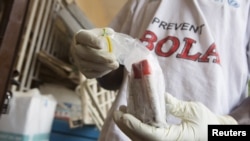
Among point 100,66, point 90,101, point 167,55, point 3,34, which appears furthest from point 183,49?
point 90,101

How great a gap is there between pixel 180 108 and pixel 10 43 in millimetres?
502

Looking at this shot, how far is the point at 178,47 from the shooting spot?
0.57m

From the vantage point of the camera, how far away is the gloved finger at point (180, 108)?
422mm

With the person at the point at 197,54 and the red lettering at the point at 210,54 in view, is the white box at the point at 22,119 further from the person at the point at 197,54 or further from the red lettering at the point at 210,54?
the red lettering at the point at 210,54

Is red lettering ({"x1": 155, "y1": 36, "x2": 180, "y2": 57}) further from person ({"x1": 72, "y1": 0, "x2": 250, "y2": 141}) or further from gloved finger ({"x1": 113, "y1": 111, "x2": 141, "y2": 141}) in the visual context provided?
gloved finger ({"x1": 113, "y1": 111, "x2": 141, "y2": 141})

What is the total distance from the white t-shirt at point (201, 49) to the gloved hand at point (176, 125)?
0.11 metres

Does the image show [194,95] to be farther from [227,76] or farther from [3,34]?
[3,34]

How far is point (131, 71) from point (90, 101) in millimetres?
954

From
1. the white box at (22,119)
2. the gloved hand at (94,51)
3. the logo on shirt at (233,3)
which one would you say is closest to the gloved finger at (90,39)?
the gloved hand at (94,51)

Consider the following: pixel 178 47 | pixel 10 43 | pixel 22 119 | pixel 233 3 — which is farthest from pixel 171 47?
pixel 22 119

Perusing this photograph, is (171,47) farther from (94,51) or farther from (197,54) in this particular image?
(94,51)

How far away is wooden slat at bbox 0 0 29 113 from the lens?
725mm

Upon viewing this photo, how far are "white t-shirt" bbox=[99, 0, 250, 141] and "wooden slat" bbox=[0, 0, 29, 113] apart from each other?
308 mm

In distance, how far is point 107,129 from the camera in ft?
1.91
